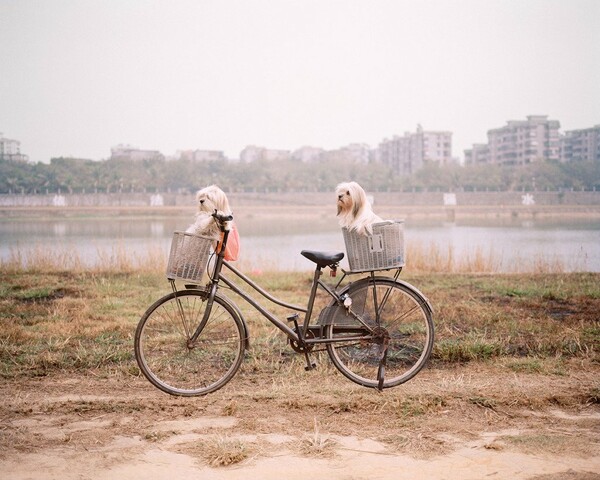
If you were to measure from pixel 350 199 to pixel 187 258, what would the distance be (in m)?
0.81

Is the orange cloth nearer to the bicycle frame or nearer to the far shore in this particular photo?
the bicycle frame

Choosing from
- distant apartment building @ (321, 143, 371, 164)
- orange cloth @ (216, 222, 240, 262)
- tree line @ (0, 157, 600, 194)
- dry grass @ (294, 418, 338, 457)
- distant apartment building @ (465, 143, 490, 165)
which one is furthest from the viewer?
distant apartment building @ (321, 143, 371, 164)

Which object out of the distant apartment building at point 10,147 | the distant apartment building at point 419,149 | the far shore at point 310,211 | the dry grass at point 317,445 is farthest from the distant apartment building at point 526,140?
the dry grass at point 317,445

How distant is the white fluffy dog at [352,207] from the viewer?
9.59ft

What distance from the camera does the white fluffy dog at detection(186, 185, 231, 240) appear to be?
9.69 ft

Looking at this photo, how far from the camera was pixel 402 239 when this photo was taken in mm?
2891

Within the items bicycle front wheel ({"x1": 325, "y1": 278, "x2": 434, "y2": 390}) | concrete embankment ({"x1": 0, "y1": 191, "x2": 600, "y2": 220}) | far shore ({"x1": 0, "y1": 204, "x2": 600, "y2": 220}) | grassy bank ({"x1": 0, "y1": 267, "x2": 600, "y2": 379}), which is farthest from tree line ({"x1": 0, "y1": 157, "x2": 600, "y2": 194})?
bicycle front wheel ({"x1": 325, "y1": 278, "x2": 434, "y2": 390})

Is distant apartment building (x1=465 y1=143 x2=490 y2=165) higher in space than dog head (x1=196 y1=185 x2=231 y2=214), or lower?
higher

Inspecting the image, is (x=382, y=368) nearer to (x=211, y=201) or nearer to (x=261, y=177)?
(x=211, y=201)

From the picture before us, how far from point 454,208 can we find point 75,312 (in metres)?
42.3

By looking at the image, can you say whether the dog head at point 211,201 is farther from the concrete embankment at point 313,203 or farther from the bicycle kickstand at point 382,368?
the concrete embankment at point 313,203

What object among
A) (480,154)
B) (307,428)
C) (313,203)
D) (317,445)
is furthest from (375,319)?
(480,154)

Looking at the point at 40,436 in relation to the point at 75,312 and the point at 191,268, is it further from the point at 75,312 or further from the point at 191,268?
the point at 75,312

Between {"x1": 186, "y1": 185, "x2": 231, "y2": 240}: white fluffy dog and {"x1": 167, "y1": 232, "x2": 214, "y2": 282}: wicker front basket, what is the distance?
0.10 m
